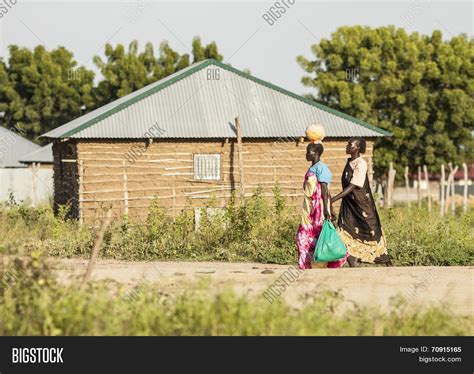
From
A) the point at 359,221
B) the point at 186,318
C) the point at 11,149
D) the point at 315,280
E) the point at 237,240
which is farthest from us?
the point at 11,149

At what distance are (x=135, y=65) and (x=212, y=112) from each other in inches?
875

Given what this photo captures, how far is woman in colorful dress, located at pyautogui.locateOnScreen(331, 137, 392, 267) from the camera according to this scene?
37.3 feet

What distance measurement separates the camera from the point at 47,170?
35.6m

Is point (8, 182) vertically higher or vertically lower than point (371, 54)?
lower

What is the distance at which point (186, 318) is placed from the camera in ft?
22.8

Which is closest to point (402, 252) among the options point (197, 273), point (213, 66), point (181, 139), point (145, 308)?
point (197, 273)

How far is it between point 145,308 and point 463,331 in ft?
8.03

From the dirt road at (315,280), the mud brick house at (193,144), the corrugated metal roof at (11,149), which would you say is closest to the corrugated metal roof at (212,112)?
the mud brick house at (193,144)

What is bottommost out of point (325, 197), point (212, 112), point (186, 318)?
point (186, 318)

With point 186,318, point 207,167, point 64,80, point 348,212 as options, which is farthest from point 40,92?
point 186,318

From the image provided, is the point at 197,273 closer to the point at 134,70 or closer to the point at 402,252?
the point at 402,252

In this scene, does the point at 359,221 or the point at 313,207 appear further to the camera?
the point at 359,221

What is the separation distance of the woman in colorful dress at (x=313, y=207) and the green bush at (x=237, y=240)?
2.16 metres

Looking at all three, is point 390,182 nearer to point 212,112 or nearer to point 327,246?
point 212,112
